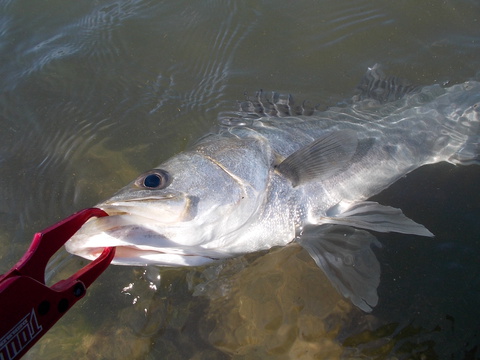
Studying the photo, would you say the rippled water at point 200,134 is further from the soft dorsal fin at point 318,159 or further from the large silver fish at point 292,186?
the soft dorsal fin at point 318,159

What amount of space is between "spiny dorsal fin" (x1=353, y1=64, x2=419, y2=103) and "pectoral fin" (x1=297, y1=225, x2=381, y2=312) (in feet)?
6.85

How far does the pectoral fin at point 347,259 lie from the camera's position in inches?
110

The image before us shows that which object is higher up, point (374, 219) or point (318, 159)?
point (318, 159)

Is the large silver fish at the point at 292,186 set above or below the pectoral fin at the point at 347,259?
above

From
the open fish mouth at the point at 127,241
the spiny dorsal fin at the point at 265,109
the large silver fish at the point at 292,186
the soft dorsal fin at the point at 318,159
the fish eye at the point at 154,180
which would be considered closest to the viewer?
the open fish mouth at the point at 127,241

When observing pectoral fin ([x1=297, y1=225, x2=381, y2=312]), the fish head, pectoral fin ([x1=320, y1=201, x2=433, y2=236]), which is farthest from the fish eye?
pectoral fin ([x1=320, y1=201, x2=433, y2=236])

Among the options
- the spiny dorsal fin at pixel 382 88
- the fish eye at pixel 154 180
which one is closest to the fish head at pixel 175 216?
the fish eye at pixel 154 180

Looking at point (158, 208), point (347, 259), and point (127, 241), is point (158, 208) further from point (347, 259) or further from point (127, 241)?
point (347, 259)

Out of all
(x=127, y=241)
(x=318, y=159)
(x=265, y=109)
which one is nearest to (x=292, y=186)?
(x=318, y=159)

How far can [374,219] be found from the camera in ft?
9.86

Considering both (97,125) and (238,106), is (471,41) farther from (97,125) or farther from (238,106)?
(97,125)

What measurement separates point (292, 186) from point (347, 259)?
0.69 m

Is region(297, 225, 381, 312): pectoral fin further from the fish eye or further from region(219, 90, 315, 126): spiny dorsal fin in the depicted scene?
region(219, 90, 315, 126): spiny dorsal fin

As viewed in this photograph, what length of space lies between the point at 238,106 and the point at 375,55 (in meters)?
2.47
